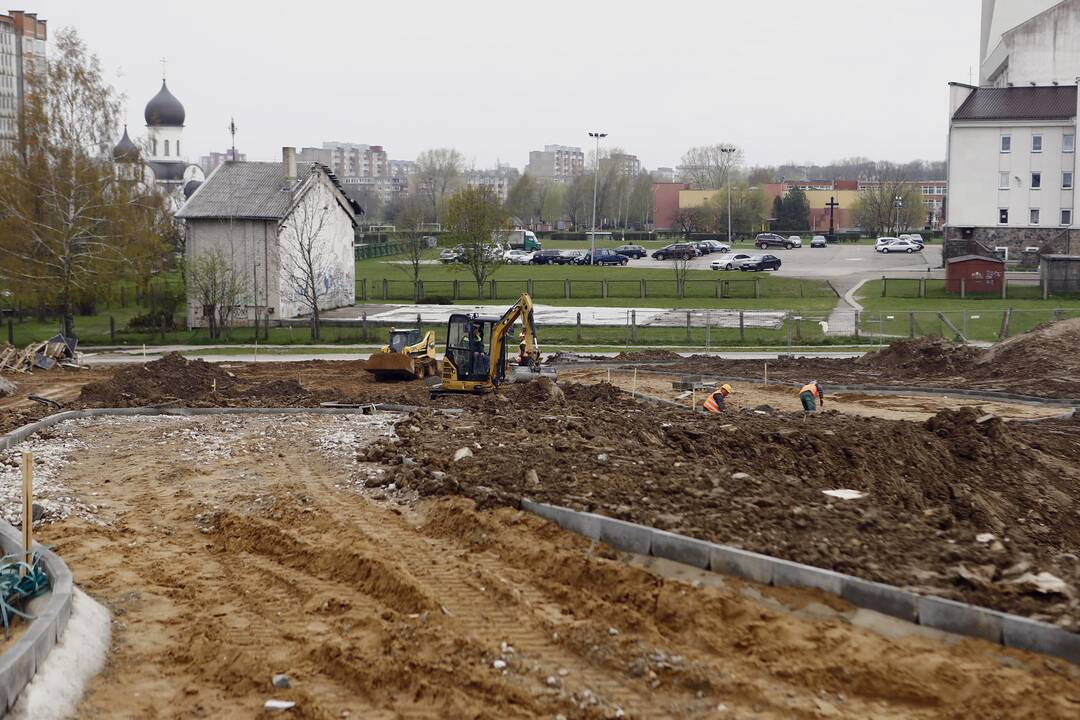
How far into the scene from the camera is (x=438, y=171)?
175m

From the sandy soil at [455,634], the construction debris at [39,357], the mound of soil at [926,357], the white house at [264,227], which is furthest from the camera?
the white house at [264,227]

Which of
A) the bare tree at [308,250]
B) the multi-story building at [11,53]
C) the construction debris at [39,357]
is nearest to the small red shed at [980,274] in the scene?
the bare tree at [308,250]

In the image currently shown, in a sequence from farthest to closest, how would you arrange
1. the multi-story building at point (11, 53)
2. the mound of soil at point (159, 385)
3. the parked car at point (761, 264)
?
the multi-story building at point (11, 53) → the parked car at point (761, 264) → the mound of soil at point (159, 385)

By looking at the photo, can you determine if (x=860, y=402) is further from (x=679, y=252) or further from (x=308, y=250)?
(x=679, y=252)

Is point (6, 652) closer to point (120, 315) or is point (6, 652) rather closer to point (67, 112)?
point (67, 112)

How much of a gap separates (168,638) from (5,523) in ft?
13.9

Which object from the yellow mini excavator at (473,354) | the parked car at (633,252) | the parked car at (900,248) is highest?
the parked car at (900,248)

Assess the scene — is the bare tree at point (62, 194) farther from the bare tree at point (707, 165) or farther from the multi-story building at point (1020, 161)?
the bare tree at point (707, 165)

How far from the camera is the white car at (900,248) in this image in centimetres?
8900

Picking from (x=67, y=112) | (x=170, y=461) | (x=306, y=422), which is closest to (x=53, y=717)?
(x=170, y=461)

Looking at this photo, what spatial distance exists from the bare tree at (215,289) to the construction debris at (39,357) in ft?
26.5

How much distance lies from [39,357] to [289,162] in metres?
18.1

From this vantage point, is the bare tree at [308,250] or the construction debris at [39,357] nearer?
the construction debris at [39,357]

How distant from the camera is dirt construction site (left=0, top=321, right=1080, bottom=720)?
9.50 metres
